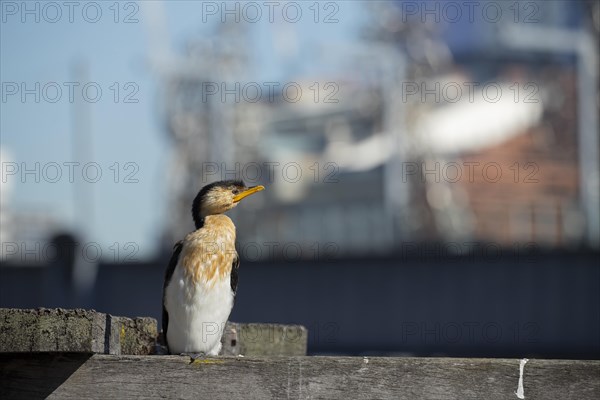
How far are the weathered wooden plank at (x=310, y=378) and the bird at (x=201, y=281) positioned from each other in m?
2.55

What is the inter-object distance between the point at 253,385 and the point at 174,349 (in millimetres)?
2605

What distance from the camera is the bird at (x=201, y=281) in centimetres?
756

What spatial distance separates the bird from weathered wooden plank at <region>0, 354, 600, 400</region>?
2.55 metres

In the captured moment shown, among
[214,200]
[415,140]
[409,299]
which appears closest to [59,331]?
[214,200]

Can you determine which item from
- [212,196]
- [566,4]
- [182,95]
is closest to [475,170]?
[566,4]

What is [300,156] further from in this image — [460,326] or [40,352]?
[40,352]

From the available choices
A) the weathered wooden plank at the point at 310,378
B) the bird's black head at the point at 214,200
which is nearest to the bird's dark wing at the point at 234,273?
the bird's black head at the point at 214,200

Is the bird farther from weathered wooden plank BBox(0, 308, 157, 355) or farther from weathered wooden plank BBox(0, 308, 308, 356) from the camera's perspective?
weathered wooden plank BBox(0, 308, 157, 355)

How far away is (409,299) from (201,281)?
71.2 ft

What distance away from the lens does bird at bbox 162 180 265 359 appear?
7559 millimetres

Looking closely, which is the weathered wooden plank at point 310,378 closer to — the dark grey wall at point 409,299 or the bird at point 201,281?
the bird at point 201,281

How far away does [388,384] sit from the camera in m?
4.89

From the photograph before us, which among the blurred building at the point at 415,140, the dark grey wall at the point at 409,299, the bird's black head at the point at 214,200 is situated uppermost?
the blurred building at the point at 415,140

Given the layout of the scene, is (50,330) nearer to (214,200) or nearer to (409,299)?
(214,200)
